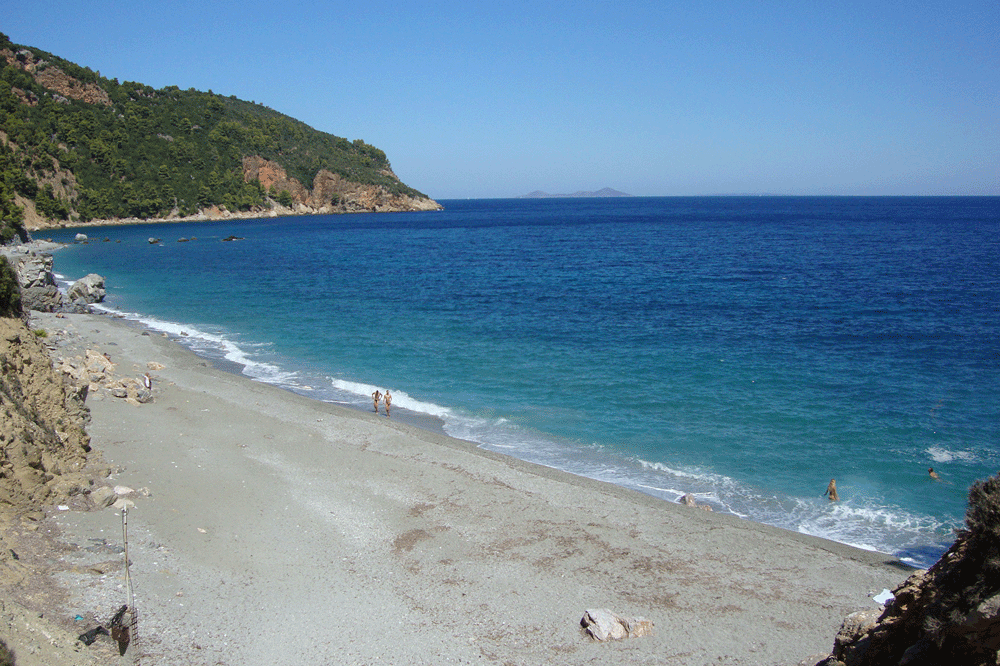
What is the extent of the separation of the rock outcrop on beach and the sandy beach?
4124mm

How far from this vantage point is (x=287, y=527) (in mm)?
13102

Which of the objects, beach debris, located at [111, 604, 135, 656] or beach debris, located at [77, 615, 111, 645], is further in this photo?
beach debris, located at [111, 604, 135, 656]

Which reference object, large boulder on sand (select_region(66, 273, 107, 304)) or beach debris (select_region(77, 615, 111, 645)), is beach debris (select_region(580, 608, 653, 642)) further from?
large boulder on sand (select_region(66, 273, 107, 304))

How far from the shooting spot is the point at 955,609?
502cm

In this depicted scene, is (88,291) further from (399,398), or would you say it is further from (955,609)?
(955,609)

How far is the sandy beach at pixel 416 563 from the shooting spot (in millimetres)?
9602

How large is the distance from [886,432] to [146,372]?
84.5 feet

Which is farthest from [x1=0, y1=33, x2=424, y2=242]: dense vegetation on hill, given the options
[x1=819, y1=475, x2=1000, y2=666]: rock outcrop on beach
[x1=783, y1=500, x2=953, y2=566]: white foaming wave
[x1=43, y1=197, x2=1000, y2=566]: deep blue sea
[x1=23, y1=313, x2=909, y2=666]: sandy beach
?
[x1=819, y1=475, x2=1000, y2=666]: rock outcrop on beach

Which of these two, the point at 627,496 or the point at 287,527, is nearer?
the point at 287,527

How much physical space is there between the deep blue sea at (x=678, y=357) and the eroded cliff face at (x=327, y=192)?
81.1 meters

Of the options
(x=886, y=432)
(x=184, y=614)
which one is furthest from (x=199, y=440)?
(x=886, y=432)

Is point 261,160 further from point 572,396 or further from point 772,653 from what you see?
point 772,653

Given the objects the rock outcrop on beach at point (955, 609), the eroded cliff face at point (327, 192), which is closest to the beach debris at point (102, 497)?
the rock outcrop on beach at point (955, 609)

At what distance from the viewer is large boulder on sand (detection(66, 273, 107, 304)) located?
3909 cm
